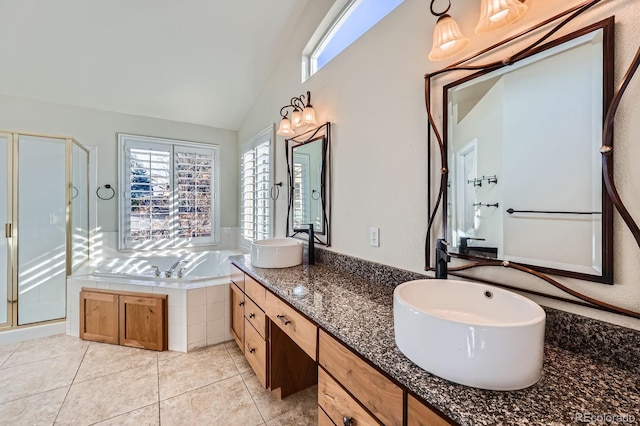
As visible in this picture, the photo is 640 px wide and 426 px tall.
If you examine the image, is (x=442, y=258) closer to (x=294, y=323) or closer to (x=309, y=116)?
(x=294, y=323)

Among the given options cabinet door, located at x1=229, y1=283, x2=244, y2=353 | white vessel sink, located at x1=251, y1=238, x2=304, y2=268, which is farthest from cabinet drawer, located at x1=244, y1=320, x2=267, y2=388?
white vessel sink, located at x1=251, y1=238, x2=304, y2=268

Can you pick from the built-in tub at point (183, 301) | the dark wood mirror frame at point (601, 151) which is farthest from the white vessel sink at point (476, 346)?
the built-in tub at point (183, 301)

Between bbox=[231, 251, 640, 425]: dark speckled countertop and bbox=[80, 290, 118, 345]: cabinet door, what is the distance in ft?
7.00

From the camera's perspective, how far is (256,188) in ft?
11.0

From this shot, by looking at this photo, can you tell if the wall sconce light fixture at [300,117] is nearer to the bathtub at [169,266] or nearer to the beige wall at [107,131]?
the bathtub at [169,266]

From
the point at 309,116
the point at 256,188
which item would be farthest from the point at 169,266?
the point at 309,116

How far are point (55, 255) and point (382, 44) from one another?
3518 millimetres

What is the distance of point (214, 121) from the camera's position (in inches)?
147

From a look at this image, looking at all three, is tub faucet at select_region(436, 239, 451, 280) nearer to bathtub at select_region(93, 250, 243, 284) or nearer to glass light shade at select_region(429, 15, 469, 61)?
glass light shade at select_region(429, 15, 469, 61)

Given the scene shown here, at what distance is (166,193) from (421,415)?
12.1 feet

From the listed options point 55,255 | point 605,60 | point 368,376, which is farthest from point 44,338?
point 605,60

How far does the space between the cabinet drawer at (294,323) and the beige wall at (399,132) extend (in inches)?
23.2

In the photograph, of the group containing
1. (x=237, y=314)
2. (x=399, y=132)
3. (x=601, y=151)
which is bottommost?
(x=237, y=314)

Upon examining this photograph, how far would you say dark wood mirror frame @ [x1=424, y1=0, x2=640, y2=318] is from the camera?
2.52 ft
